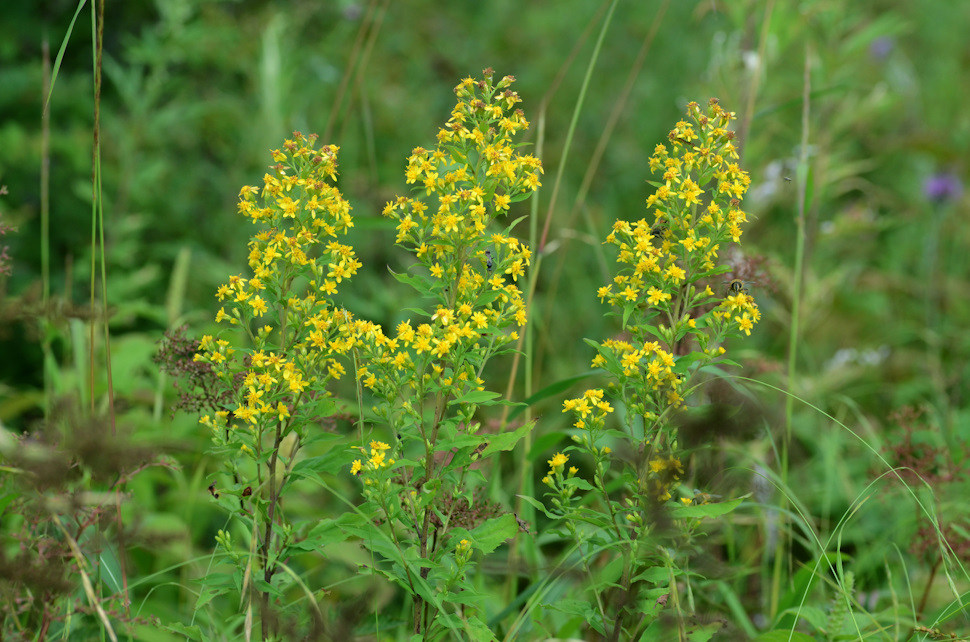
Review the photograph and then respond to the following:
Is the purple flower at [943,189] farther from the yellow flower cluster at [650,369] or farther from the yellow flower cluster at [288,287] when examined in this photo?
the yellow flower cluster at [288,287]

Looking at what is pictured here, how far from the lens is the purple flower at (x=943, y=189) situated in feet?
13.4

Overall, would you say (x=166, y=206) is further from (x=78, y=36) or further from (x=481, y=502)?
(x=481, y=502)

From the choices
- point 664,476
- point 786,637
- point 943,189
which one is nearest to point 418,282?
point 664,476

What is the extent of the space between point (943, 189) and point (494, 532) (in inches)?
142

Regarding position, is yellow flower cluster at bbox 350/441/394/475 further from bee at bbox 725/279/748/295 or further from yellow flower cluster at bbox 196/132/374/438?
bee at bbox 725/279/748/295

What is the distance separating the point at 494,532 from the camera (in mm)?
1375

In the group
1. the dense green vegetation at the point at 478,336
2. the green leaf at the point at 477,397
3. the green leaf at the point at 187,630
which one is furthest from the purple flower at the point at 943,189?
the green leaf at the point at 187,630

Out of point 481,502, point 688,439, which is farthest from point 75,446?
point 688,439

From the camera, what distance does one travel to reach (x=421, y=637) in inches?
52.4

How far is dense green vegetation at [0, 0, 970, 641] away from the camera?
138 centimetres

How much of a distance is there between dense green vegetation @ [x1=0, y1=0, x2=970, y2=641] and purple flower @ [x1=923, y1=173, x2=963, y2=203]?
23mm

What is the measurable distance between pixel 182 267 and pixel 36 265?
4.02 feet

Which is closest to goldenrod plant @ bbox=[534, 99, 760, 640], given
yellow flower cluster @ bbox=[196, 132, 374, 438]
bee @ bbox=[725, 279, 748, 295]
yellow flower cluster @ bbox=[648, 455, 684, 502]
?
yellow flower cluster @ bbox=[648, 455, 684, 502]

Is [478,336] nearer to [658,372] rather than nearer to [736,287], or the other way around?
[658,372]
